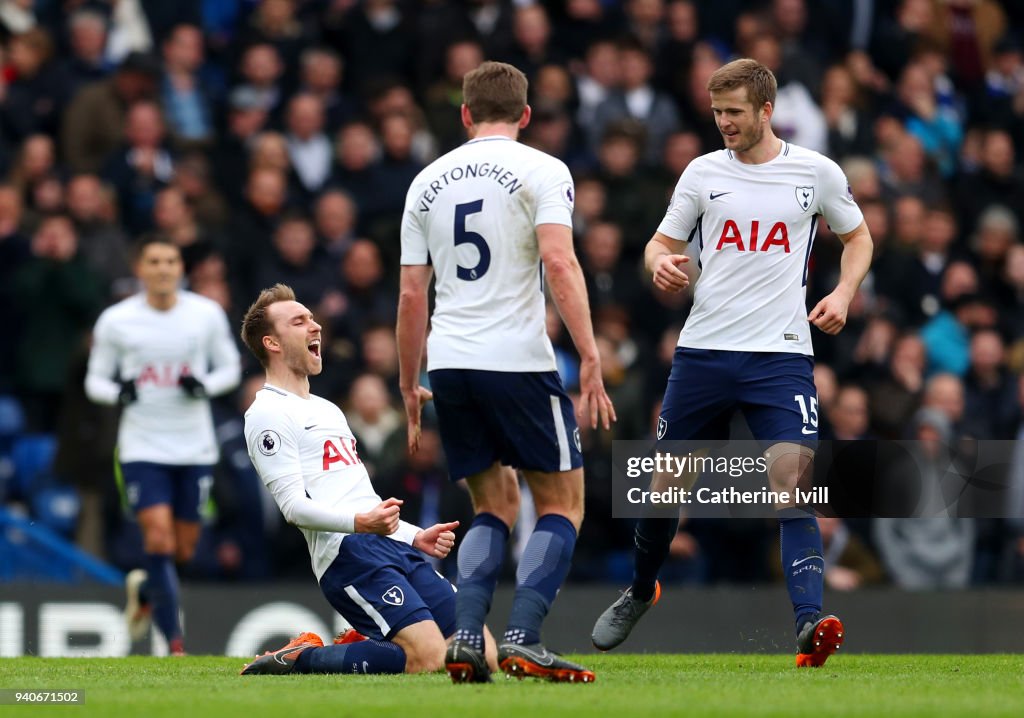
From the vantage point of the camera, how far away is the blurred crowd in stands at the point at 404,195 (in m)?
13.3

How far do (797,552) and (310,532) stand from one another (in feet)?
7.39

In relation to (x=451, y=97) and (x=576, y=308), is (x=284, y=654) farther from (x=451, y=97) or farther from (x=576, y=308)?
(x=451, y=97)

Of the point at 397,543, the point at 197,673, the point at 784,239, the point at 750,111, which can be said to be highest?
the point at 750,111

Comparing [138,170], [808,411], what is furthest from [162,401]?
[808,411]

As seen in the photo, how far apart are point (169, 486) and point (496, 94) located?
184 inches

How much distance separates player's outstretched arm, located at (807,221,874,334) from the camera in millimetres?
8070

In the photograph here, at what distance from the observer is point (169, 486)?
11.3 m

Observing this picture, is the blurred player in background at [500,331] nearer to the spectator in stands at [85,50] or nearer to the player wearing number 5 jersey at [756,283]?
the player wearing number 5 jersey at [756,283]

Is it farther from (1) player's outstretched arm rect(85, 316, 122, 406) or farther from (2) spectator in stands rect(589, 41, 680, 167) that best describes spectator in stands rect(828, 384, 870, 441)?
(1) player's outstretched arm rect(85, 316, 122, 406)

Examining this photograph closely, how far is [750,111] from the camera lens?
8.40 m

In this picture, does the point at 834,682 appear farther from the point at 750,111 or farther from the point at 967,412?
the point at 967,412

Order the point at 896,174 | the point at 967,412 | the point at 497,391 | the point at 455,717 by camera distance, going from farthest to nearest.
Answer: the point at 896,174
the point at 967,412
the point at 497,391
the point at 455,717

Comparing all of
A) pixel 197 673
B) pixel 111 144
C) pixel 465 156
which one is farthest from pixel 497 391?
pixel 111 144

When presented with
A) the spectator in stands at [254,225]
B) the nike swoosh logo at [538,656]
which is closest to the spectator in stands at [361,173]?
the spectator in stands at [254,225]
